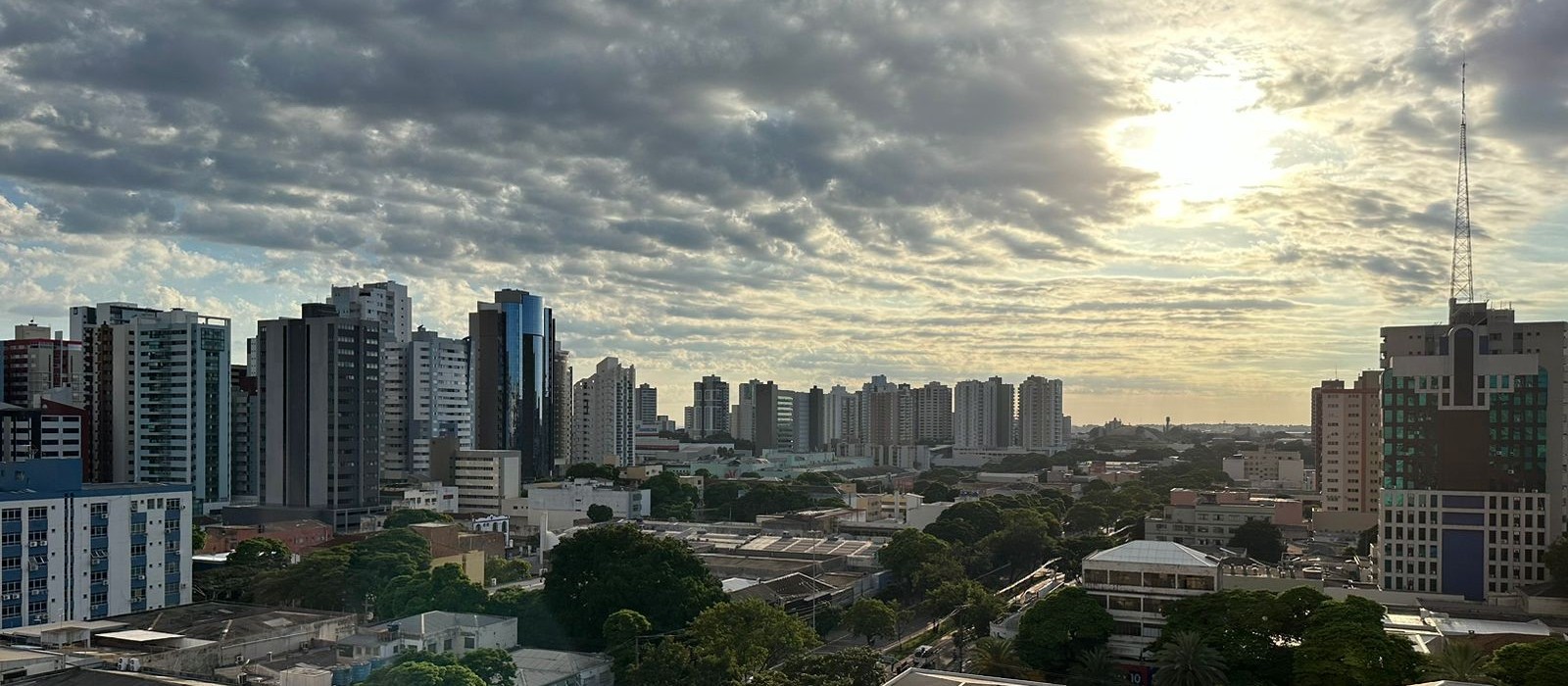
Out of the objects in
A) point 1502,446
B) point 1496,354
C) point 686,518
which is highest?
point 1496,354

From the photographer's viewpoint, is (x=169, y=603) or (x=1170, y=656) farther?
(x=169, y=603)

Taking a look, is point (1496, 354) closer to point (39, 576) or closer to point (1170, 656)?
point (1170, 656)

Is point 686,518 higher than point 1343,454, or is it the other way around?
point 1343,454

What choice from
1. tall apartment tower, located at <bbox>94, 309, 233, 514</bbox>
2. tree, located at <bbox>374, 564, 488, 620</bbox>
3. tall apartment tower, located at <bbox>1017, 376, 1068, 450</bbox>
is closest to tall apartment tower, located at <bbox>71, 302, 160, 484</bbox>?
tall apartment tower, located at <bbox>94, 309, 233, 514</bbox>

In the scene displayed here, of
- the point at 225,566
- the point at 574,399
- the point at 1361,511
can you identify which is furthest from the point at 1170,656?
the point at 574,399

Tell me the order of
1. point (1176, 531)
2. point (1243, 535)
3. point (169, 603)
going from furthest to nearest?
1. point (1176, 531)
2. point (1243, 535)
3. point (169, 603)

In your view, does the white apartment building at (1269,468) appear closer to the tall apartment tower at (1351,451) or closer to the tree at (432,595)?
the tall apartment tower at (1351,451)

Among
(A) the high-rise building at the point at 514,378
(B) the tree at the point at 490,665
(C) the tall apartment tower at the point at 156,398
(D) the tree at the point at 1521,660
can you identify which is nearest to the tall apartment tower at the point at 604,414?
(A) the high-rise building at the point at 514,378
